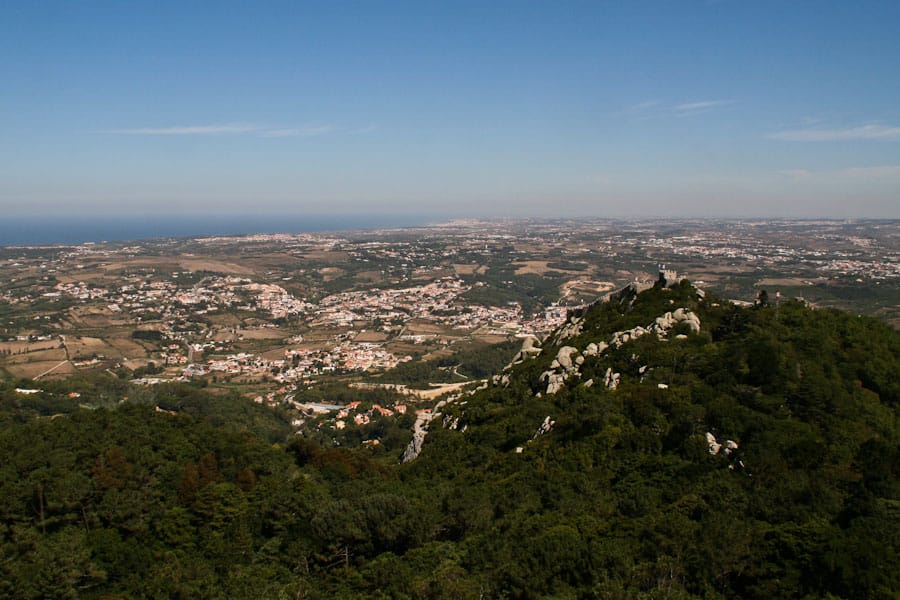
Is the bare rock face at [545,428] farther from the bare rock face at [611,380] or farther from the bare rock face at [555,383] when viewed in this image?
the bare rock face at [555,383]

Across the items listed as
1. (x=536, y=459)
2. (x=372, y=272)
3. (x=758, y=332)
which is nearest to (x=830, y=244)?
(x=372, y=272)

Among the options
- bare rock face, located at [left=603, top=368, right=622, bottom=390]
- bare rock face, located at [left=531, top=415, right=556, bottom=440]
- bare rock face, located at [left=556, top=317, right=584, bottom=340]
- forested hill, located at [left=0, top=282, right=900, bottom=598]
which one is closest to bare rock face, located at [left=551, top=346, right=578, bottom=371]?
forested hill, located at [left=0, top=282, right=900, bottom=598]

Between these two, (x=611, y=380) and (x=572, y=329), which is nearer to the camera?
(x=611, y=380)

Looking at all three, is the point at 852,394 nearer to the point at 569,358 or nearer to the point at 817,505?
the point at 817,505

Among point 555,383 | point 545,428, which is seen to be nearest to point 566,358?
point 555,383

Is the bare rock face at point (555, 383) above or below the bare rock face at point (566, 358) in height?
below

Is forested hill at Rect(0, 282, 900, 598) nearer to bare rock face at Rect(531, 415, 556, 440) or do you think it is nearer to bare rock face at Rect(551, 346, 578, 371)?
bare rock face at Rect(531, 415, 556, 440)

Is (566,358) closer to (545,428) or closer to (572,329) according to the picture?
(545,428)

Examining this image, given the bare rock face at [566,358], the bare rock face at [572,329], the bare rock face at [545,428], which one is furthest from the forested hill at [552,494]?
the bare rock face at [572,329]

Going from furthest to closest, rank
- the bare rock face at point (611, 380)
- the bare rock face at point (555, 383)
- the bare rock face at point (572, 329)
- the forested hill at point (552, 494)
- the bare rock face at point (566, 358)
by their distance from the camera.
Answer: the bare rock face at point (572, 329) → the bare rock face at point (566, 358) → the bare rock face at point (555, 383) → the bare rock face at point (611, 380) → the forested hill at point (552, 494)
